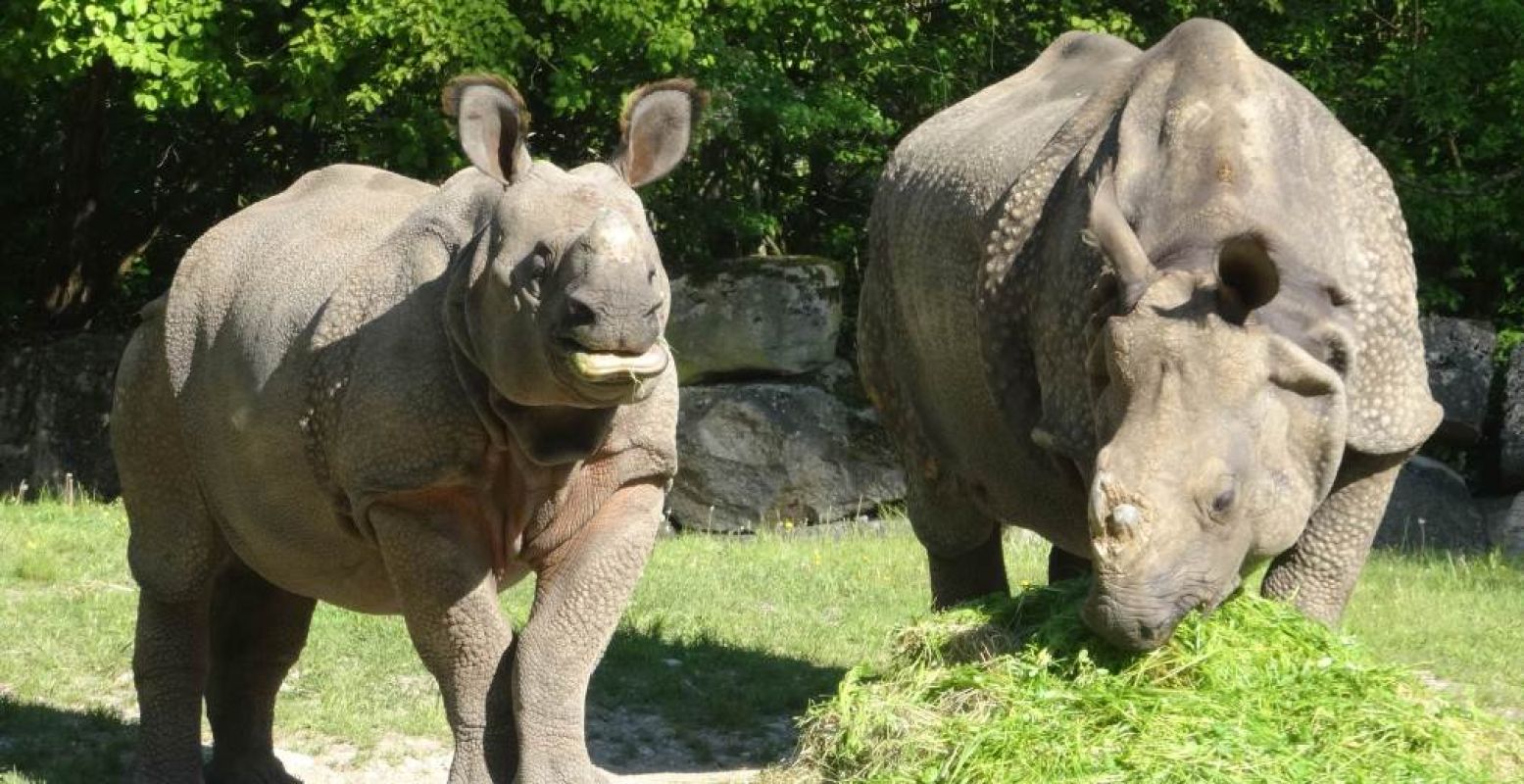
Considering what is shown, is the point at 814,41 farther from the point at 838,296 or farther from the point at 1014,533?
the point at 1014,533

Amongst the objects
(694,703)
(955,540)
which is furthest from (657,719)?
(955,540)

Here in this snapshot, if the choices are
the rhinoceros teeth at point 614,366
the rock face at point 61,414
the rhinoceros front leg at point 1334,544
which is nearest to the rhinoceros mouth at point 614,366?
the rhinoceros teeth at point 614,366

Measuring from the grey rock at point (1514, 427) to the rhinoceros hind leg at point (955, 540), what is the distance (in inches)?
274

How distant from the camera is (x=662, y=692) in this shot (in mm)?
9938

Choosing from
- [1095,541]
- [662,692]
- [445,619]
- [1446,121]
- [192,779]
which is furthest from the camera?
[1446,121]

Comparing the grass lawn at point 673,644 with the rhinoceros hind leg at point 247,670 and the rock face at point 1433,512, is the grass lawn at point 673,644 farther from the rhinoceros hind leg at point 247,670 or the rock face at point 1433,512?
the rock face at point 1433,512

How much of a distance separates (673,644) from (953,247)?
9.85ft

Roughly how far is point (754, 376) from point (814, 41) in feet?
10.1

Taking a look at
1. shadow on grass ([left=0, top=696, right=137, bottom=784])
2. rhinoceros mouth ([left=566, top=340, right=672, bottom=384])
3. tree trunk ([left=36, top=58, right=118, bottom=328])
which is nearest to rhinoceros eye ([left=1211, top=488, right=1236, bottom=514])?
rhinoceros mouth ([left=566, top=340, right=672, bottom=384])

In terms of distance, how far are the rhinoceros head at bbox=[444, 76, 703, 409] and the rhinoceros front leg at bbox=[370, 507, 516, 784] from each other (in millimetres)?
532

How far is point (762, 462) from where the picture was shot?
52.1 feet

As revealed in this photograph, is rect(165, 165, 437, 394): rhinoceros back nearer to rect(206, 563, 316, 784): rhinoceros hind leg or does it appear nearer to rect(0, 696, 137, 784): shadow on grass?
rect(206, 563, 316, 784): rhinoceros hind leg

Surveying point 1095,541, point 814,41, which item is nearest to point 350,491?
point 1095,541

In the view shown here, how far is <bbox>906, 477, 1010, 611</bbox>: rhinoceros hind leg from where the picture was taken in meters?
9.27
